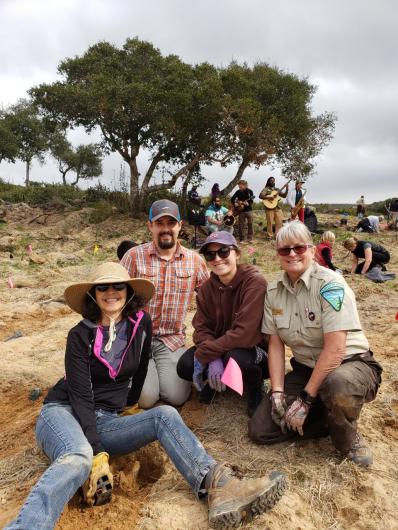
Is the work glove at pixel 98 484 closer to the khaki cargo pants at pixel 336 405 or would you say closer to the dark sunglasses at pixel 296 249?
the khaki cargo pants at pixel 336 405

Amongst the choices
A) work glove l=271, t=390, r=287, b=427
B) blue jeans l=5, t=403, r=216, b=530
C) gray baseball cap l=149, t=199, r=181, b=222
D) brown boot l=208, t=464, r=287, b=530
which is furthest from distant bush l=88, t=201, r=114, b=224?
brown boot l=208, t=464, r=287, b=530

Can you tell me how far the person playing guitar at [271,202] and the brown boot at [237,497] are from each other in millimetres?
10933

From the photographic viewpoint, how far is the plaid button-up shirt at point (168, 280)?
3869 millimetres

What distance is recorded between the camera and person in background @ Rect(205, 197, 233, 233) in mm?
11938

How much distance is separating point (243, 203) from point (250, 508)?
10667mm

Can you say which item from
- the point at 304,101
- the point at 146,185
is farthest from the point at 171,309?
the point at 304,101

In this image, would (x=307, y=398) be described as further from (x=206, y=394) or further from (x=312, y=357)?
(x=206, y=394)

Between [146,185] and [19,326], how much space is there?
9.82 meters

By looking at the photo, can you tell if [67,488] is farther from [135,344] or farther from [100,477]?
[135,344]

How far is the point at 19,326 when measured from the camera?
654 cm

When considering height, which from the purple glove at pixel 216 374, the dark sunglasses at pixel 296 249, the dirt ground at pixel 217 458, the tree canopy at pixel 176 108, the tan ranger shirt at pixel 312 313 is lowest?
the dirt ground at pixel 217 458

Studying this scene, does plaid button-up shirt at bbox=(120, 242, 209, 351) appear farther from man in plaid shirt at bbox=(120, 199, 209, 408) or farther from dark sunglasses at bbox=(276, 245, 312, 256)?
dark sunglasses at bbox=(276, 245, 312, 256)

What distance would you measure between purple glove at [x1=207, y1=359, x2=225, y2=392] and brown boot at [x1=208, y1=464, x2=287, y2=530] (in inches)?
34.0

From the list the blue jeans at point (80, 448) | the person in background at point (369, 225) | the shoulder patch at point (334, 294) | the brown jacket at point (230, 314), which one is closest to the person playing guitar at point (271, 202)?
the person in background at point (369, 225)
